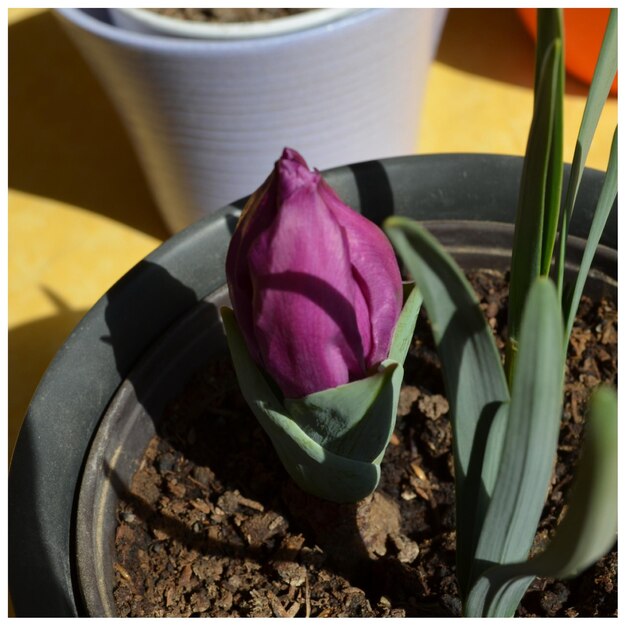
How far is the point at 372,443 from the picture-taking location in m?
0.36

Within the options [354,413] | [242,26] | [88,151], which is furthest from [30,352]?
[354,413]

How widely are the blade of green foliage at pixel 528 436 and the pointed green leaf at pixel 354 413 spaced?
2.6 inches

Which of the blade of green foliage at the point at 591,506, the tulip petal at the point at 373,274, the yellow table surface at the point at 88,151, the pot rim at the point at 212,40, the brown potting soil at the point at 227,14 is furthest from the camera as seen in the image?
the yellow table surface at the point at 88,151

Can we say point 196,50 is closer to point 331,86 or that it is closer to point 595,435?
point 331,86

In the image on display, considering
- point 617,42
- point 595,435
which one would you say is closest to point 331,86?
point 617,42

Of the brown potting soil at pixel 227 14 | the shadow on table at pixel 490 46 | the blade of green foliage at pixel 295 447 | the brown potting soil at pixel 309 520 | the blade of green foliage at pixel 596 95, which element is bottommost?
the brown potting soil at pixel 309 520

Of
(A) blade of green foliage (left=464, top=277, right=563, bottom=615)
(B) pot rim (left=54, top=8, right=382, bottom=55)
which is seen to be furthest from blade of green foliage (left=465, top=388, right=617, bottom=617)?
(B) pot rim (left=54, top=8, right=382, bottom=55)

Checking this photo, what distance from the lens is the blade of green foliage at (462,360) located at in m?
0.23

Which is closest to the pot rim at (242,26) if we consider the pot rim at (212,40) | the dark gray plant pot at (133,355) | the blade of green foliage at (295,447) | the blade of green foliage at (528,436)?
the pot rim at (212,40)

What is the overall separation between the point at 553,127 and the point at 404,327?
11 centimetres

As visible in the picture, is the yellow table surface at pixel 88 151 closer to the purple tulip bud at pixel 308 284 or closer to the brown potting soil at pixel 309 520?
the brown potting soil at pixel 309 520

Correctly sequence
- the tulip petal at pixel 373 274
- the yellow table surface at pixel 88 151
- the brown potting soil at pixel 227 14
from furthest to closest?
1. the yellow table surface at pixel 88 151
2. the brown potting soil at pixel 227 14
3. the tulip petal at pixel 373 274

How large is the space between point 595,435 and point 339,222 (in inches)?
5.1

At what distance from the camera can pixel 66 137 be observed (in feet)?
2.78
